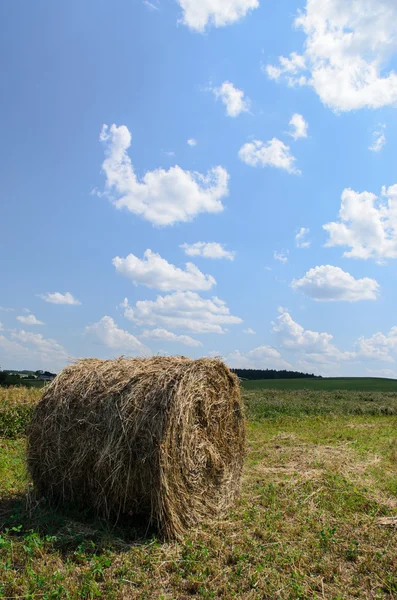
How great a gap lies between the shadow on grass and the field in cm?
2

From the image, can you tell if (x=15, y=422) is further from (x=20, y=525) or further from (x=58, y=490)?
(x=20, y=525)

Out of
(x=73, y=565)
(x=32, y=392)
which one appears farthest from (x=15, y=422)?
(x=73, y=565)

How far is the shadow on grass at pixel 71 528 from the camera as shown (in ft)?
17.9

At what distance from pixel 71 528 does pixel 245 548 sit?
88.1 inches

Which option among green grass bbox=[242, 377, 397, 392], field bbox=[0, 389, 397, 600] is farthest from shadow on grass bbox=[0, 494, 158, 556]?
green grass bbox=[242, 377, 397, 392]

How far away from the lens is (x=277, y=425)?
55.3 feet

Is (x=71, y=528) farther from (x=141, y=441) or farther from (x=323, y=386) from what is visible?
(x=323, y=386)

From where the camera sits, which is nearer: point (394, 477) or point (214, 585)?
point (214, 585)

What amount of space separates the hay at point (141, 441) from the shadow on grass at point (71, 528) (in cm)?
18

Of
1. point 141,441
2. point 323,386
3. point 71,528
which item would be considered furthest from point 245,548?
point 323,386

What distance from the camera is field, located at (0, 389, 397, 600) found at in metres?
4.57

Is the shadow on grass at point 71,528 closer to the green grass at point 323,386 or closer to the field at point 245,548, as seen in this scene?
the field at point 245,548

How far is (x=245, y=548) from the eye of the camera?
5449mm

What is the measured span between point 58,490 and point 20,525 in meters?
1.09
